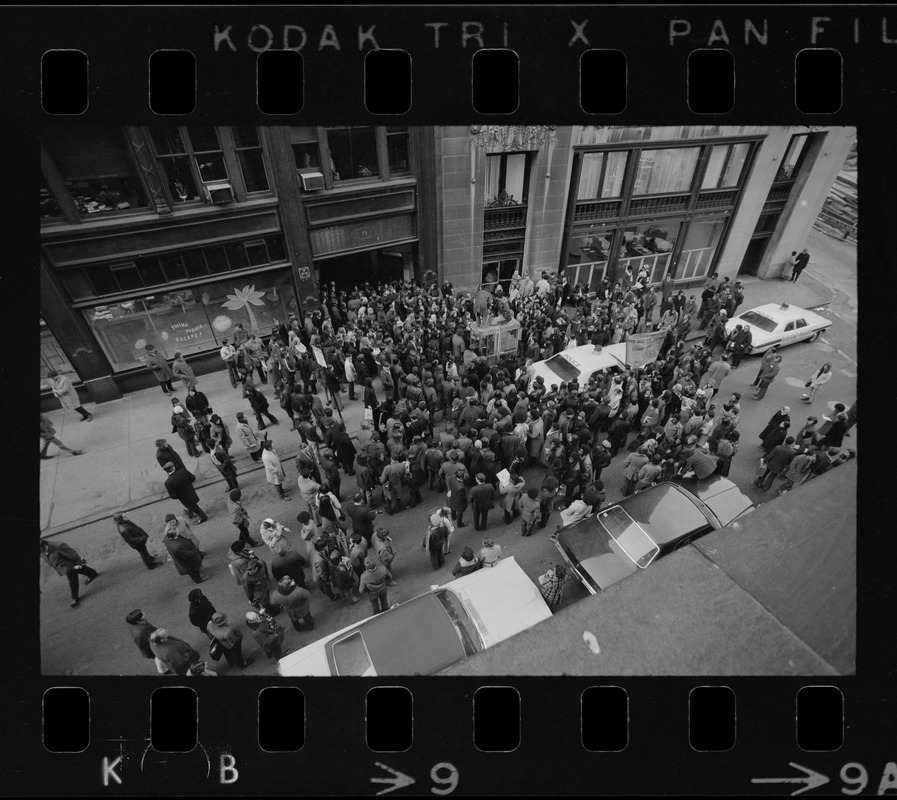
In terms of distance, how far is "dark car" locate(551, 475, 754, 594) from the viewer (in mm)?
7434

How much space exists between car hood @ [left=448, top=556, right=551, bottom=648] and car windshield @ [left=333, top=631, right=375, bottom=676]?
1501 millimetres

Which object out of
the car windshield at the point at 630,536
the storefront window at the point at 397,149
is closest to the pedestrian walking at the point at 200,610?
the car windshield at the point at 630,536

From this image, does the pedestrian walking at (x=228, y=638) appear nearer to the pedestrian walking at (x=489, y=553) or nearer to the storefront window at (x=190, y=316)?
the pedestrian walking at (x=489, y=553)

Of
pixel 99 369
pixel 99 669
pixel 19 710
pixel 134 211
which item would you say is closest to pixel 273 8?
pixel 19 710

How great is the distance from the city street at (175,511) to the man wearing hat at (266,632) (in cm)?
62

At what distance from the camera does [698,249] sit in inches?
750

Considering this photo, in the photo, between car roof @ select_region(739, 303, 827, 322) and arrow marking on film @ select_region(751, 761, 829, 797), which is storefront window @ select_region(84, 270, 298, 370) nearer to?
arrow marking on film @ select_region(751, 761, 829, 797)

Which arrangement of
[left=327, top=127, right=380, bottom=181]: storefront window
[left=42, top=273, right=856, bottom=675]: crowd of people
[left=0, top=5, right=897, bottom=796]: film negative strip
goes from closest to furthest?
1. [left=0, top=5, right=897, bottom=796]: film negative strip
2. [left=42, top=273, right=856, bottom=675]: crowd of people
3. [left=327, top=127, right=380, bottom=181]: storefront window

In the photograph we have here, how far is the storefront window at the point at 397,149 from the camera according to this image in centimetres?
1378

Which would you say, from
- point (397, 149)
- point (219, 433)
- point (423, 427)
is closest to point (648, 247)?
point (397, 149)

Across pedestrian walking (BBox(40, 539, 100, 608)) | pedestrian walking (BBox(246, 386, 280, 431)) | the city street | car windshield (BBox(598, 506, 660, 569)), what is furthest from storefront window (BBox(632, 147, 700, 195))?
pedestrian walking (BBox(40, 539, 100, 608))

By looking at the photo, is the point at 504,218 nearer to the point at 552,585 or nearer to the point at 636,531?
the point at 636,531

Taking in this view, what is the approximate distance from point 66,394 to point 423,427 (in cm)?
977

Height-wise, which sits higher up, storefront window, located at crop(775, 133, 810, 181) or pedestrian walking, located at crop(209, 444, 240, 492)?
storefront window, located at crop(775, 133, 810, 181)
